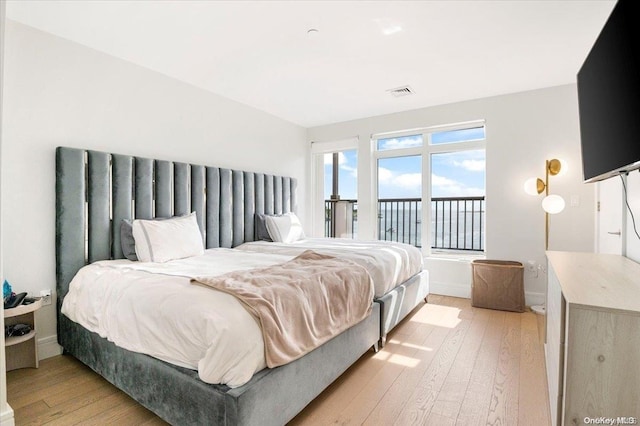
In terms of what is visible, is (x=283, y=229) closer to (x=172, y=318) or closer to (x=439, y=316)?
(x=439, y=316)

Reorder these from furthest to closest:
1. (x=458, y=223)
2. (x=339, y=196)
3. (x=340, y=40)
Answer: (x=339, y=196) < (x=458, y=223) < (x=340, y=40)

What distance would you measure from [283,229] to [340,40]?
88.2 inches

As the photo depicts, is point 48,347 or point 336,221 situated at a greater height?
point 336,221

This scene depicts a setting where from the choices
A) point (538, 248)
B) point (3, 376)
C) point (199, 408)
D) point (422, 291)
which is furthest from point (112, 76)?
point (538, 248)

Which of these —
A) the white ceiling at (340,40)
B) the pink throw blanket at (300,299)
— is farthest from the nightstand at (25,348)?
the white ceiling at (340,40)

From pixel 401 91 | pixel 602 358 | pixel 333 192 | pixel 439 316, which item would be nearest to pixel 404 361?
pixel 439 316

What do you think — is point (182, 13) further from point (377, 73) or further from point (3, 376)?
point (3, 376)

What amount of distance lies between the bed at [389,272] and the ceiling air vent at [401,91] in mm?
1785

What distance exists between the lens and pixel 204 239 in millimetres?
3373

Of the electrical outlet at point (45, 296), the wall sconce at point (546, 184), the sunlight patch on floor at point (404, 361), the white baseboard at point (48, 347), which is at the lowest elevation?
the sunlight patch on floor at point (404, 361)

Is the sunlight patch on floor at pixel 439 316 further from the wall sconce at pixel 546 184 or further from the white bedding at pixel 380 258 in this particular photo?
the wall sconce at pixel 546 184

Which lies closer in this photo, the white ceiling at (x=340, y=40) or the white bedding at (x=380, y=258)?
the white ceiling at (x=340, y=40)

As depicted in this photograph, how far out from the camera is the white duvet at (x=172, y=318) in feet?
4.26

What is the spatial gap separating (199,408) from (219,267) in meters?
1.08
